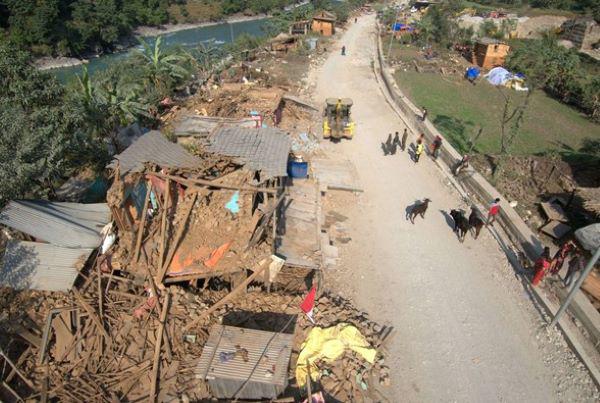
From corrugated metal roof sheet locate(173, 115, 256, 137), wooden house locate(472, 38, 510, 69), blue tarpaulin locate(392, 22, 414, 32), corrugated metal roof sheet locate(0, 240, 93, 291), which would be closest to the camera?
corrugated metal roof sheet locate(0, 240, 93, 291)

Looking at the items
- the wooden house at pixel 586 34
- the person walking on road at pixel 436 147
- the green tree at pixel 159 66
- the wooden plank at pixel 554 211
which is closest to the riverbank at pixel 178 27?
the green tree at pixel 159 66

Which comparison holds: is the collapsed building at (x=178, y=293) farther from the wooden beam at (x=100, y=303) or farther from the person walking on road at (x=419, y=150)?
the person walking on road at (x=419, y=150)

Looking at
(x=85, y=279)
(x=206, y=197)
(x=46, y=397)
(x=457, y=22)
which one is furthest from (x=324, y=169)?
(x=457, y=22)

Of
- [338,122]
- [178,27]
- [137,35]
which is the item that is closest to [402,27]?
[338,122]

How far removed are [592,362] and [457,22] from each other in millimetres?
48374

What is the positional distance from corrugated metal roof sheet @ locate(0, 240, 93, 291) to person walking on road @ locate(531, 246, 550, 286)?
12.7 m

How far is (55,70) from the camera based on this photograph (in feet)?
168

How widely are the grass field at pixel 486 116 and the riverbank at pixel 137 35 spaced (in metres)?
37.1

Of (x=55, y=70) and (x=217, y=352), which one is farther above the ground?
(x=217, y=352)

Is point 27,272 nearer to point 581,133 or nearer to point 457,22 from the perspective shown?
point 581,133

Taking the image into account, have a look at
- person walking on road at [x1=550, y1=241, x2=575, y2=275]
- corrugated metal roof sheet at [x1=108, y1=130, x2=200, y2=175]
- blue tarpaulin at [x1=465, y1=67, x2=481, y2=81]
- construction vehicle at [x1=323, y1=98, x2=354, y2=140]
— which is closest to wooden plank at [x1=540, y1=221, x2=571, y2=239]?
person walking on road at [x1=550, y1=241, x2=575, y2=275]

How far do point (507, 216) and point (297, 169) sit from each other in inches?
316

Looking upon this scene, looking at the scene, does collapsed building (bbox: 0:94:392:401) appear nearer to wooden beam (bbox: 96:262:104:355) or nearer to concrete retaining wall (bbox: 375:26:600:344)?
wooden beam (bbox: 96:262:104:355)

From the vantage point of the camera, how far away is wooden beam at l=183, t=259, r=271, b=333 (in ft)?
28.3
